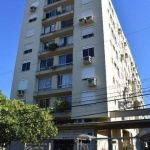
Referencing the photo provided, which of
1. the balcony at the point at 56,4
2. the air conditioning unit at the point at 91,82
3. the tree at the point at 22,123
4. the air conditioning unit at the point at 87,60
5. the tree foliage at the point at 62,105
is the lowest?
the tree at the point at 22,123

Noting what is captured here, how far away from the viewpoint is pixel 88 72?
2352 centimetres

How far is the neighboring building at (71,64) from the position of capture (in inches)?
859

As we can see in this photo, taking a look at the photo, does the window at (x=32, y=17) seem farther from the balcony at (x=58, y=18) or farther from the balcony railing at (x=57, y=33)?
the balcony railing at (x=57, y=33)

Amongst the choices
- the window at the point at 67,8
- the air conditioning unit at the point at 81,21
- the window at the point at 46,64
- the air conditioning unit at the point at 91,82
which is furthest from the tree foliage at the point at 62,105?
the window at the point at 67,8

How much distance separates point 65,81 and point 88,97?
4513 millimetres

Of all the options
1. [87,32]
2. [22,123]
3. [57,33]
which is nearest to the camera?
[22,123]

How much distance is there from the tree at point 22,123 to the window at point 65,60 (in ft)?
28.4

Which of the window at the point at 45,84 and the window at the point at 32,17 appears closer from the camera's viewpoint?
the window at the point at 45,84

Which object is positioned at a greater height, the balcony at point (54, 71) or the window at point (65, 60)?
the window at point (65, 60)

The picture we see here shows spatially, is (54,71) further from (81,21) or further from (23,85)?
(81,21)

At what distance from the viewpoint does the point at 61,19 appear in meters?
29.5

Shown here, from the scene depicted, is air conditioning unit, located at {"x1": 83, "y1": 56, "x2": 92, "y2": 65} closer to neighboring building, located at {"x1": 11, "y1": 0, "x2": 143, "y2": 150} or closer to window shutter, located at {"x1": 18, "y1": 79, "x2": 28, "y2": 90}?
neighboring building, located at {"x1": 11, "y1": 0, "x2": 143, "y2": 150}

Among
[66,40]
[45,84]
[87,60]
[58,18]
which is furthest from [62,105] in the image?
[58,18]

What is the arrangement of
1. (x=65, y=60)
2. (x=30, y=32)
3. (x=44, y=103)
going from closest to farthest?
(x=44, y=103) < (x=65, y=60) < (x=30, y=32)
